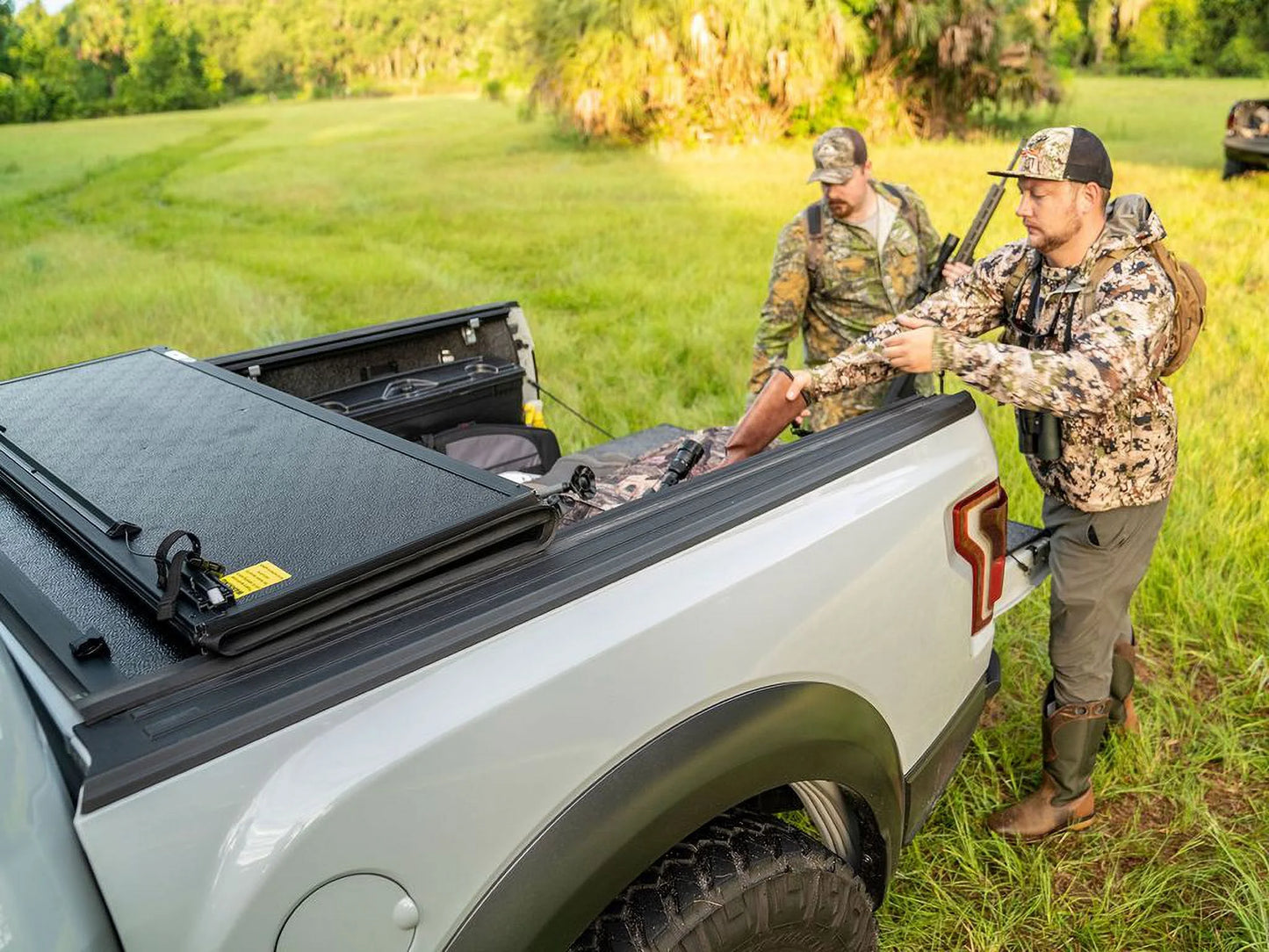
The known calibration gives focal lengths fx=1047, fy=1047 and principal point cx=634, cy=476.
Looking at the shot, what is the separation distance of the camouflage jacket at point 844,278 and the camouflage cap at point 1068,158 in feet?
5.10

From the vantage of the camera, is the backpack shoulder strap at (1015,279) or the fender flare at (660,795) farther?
the backpack shoulder strap at (1015,279)

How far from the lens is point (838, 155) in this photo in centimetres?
401

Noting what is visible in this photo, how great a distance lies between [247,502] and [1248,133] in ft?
49.8

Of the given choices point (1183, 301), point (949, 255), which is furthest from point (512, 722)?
point (949, 255)

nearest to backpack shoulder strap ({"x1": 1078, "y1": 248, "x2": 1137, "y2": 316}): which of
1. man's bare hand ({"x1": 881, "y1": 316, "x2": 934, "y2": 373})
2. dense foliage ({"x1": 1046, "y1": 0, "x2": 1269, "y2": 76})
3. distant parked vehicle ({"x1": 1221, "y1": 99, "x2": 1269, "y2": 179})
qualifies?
man's bare hand ({"x1": 881, "y1": 316, "x2": 934, "y2": 373})

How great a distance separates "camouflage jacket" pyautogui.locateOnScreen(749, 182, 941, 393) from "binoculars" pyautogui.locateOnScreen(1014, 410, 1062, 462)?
4.49 feet

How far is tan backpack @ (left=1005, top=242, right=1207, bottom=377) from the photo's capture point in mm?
2561

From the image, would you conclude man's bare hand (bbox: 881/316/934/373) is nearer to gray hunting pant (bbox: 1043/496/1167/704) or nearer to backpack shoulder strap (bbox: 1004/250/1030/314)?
backpack shoulder strap (bbox: 1004/250/1030/314)

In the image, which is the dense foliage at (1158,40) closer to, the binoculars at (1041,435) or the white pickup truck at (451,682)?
the binoculars at (1041,435)

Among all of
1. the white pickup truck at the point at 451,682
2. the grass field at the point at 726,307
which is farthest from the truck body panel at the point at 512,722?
the grass field at the point at 726,307

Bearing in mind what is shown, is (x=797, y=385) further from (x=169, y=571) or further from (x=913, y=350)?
(x=169, y=571)

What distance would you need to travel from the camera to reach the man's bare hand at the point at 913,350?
8.28 ft

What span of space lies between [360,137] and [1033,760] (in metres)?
31.3

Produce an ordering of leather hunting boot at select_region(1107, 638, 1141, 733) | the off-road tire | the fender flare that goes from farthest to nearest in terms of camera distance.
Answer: leather hunting boot at select_region(1107, 638, 1141, 733), the off-road tire, the fender flare
